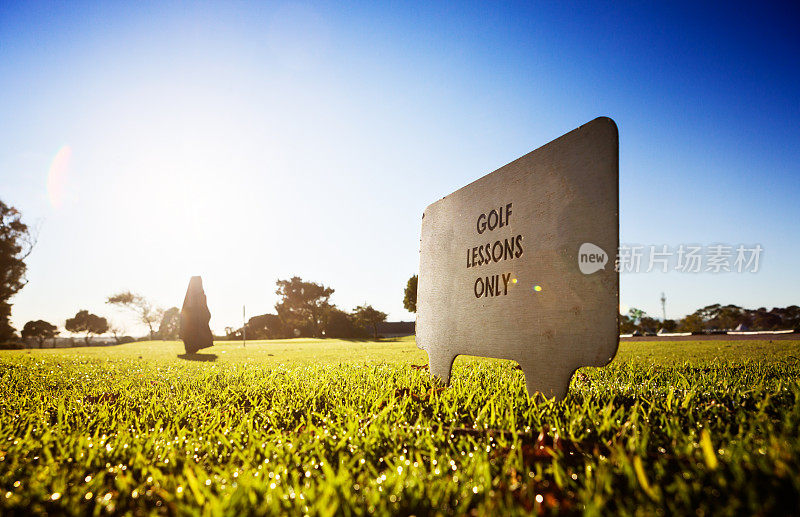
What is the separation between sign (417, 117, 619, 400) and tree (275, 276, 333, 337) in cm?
5115

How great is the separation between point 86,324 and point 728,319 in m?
98.4

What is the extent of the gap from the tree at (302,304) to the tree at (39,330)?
28195 millimetres

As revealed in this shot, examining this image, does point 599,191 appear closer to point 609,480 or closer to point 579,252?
point 579,252

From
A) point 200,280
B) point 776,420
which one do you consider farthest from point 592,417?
point 200,280

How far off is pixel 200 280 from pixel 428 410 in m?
13.6

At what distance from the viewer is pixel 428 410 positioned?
2.69 meters

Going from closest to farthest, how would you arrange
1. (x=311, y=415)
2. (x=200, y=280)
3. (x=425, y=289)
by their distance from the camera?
(x=311, y=415) < (x=425, y=289) < (x=200, y=280)

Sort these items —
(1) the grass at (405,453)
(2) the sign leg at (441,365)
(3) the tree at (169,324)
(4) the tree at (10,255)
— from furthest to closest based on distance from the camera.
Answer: (3) the tree at (169,324) < (4) the tree at (10,255) < (2) the sign leg at (441,365) < (1) the grass at (405,453)

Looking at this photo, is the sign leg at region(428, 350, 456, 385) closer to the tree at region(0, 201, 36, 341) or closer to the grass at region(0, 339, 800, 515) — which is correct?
the grass at region(0, 339, 800, 515)

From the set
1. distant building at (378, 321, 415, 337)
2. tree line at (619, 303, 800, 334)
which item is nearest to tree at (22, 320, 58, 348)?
distant building at (378, 321, 415, 337)

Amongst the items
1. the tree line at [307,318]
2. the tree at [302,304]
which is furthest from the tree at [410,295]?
the tree at [302,304]

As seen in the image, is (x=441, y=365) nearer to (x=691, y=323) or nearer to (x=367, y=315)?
(x=367, y=315)

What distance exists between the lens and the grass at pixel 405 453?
131cm

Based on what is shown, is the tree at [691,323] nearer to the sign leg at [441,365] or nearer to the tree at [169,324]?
the sign leg at [441,365]
